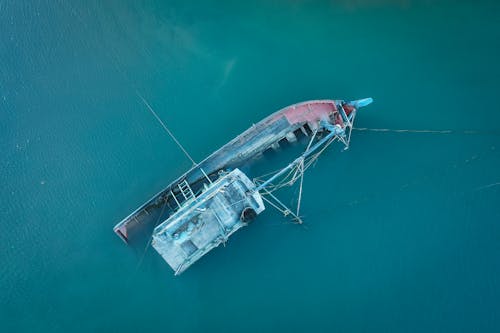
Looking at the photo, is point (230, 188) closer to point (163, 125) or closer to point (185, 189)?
point (185, 189)

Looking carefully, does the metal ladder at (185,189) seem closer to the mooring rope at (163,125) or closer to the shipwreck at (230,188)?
the shipwreck at (230,188)

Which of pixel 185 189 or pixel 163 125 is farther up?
pixel 163 125

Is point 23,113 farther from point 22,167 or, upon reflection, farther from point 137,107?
point 137,107

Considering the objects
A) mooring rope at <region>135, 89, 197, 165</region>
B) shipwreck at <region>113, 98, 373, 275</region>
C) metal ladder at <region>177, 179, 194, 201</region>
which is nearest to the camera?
shipwreck at <region>113, 98, 373, 275</region>

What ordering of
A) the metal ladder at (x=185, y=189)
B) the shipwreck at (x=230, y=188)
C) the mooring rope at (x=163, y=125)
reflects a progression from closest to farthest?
1. the shipwreck at (x=230, y=188)
2. the metal ladder at (x=185, y=189)
3. the mooring rope at (x=163, y=125)

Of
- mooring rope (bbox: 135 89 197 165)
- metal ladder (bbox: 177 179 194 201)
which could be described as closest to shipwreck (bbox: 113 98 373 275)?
metal ladder (bbox: 177 179 194 201)

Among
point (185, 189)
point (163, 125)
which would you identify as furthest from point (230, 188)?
point (163, 125)

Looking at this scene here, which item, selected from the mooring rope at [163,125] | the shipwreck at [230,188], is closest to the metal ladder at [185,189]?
Answer: the shipwreck at [230,188]

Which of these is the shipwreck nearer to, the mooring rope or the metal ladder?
the metal ladder
